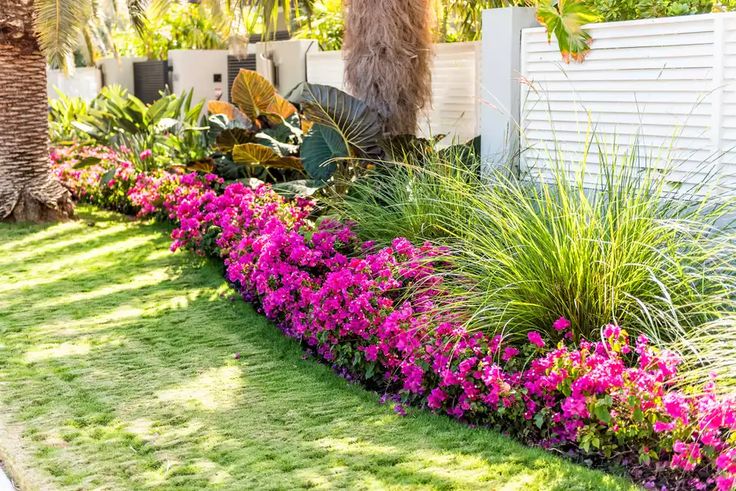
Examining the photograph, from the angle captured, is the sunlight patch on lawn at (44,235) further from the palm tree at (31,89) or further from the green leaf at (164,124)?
the green leaf at (164,124)

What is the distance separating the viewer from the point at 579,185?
5.15 meters

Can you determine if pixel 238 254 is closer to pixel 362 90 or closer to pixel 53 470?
pixel 362 90

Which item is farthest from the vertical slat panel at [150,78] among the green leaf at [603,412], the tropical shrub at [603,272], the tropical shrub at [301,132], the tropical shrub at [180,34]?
the green leaf at [603,412]

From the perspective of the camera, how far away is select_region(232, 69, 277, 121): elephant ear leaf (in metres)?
10.8

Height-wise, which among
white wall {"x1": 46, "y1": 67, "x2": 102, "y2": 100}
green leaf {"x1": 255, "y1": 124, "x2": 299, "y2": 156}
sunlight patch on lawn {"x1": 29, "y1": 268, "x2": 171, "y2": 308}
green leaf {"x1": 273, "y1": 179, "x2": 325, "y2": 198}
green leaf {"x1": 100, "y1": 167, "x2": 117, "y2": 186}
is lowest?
sunlight patch on lawn {"x1": 29, "y1": 268, "x2": 171, "y2": 308}

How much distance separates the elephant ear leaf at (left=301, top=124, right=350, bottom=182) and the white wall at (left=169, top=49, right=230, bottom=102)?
389 inches

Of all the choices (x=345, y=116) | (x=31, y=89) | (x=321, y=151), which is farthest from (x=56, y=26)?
(x=345, y=116)

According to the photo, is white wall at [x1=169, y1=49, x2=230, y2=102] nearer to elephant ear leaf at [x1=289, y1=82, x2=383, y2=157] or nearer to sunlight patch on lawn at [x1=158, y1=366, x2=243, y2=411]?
elephant ear leaf at [x1=289, y1=82, x2=383, y2=157]

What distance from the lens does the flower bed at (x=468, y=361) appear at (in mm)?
4117

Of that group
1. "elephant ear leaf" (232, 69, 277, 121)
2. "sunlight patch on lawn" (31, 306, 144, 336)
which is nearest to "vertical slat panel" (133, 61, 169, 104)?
"elephant ear leaf" (232, 69, 277, 121)

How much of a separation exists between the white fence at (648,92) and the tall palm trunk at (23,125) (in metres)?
5.80

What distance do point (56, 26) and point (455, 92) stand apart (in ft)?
14.2

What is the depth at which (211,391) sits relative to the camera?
18.4 ft

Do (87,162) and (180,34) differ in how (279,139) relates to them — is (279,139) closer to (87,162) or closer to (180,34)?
(87,162)
